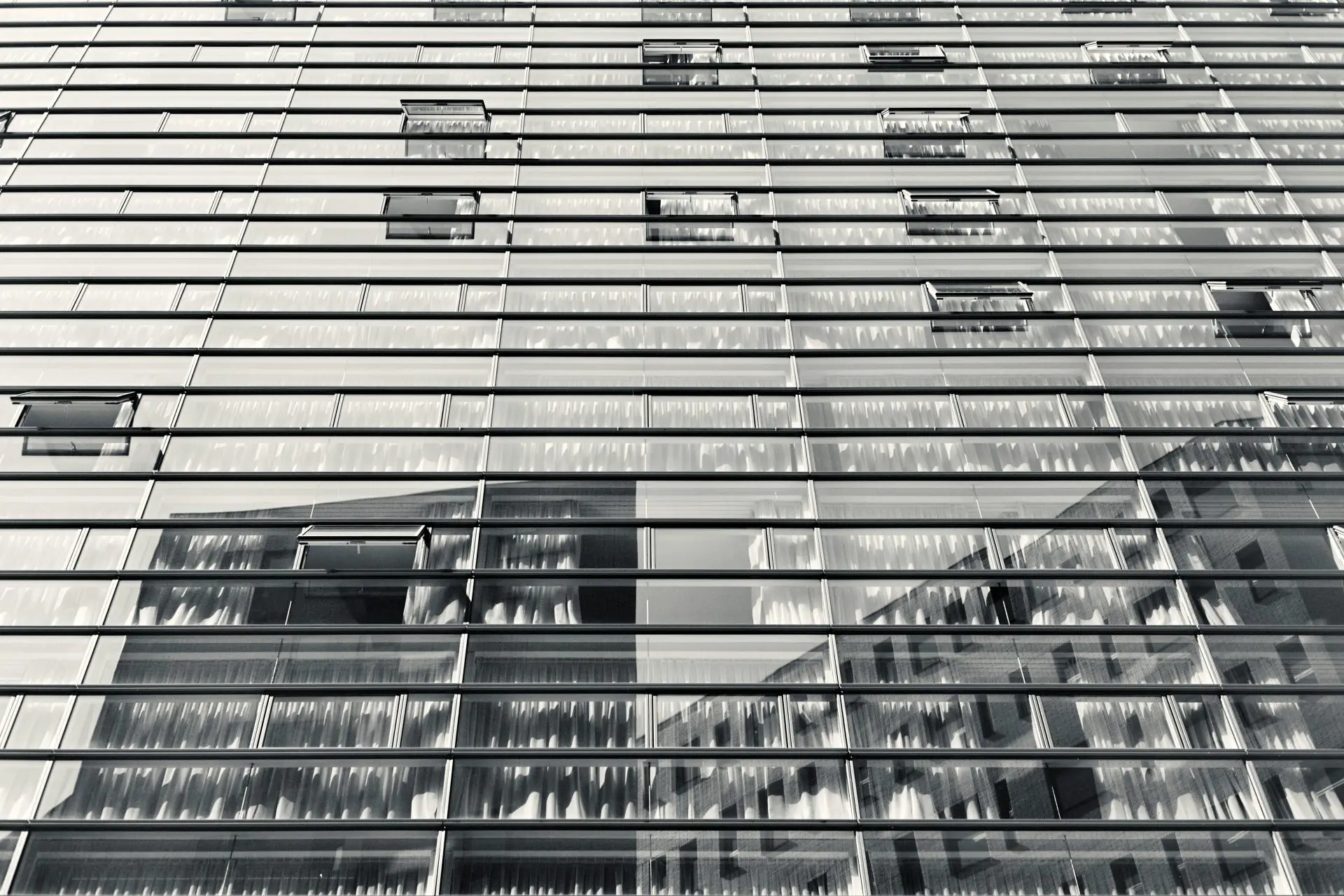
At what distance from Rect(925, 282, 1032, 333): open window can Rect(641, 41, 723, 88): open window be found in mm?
7042

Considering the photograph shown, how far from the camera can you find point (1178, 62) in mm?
20562

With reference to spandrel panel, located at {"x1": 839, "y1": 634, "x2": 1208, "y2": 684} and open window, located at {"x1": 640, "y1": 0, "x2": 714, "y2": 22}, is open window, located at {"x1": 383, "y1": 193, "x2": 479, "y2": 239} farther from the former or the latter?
spandrel panel, located at {"x1": 839, "y1": 634, "x2": 1208, "y2": 684}

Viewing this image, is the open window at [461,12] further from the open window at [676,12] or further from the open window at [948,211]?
the open window at [948,211]

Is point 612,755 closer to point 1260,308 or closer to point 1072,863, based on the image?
point 1072,863

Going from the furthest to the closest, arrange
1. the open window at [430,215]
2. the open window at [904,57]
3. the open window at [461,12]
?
1. the open window at [461,12]
2. the open window at [904,57]
3. the open window at [430,215]

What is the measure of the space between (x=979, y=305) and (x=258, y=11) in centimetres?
1609

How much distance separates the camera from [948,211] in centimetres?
1755

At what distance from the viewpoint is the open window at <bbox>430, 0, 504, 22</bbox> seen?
71.2ft

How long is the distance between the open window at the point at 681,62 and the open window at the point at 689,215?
3536 mm

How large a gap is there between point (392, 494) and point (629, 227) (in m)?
6.45

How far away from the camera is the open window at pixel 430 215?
17203 mm

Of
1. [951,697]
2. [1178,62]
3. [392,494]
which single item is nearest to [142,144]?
[392,494]

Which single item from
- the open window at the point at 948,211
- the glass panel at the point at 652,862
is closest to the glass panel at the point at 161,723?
the glass panel at the point at 652,862

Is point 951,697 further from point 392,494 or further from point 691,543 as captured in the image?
point 392,494
